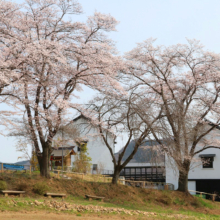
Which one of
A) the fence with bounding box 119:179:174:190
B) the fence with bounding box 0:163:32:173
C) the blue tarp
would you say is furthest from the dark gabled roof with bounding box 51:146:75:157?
the blue tarp

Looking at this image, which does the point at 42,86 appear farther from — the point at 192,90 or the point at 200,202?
the point at 200,202

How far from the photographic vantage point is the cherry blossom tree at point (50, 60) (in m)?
19.5

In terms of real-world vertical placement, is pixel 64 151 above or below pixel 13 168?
above

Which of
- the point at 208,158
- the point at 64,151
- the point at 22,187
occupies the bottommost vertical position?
the point at 22,187

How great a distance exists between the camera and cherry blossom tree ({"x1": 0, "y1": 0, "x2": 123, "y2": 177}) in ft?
63.8

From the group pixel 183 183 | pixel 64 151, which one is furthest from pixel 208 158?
pixel 64 151

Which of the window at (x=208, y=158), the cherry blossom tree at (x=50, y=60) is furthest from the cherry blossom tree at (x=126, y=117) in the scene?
the window at (x=208, y=158)

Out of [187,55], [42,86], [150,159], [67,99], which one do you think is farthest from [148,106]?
[187,55]

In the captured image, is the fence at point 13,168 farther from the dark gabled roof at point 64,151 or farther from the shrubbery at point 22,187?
the dark gabled roof at point 64,151

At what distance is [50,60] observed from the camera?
20078mm

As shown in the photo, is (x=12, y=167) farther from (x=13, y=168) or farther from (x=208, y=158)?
(x=208, y=158)

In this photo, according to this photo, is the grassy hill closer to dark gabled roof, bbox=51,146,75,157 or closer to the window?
the window

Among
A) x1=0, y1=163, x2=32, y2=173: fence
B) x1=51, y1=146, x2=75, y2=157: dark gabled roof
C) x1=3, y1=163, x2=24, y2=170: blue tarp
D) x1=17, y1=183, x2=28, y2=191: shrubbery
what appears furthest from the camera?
x1=51, y1=146, x2=75, y2=157: dark gabled roof

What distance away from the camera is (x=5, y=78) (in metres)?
17.0
